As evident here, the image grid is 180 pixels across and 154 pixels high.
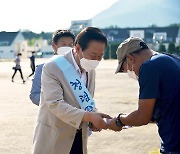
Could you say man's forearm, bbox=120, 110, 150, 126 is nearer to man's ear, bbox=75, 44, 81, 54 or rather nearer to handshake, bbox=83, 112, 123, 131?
handshake, bbox=83, 112, 123, 131

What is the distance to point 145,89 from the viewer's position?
2627 millimetres

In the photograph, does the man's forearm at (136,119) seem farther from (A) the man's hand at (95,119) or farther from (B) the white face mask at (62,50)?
(B) the white face mask at (62,50)

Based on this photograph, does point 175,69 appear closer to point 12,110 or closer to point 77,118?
point 77,118

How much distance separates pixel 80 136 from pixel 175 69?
1093 millimetres

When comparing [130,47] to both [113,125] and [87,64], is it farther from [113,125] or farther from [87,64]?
[113,125]

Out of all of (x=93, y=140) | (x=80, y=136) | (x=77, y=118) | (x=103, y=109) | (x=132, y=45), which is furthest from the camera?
(x=103, y=109)

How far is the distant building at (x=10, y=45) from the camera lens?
99375 mm

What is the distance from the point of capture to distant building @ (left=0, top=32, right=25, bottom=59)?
99.4 metres

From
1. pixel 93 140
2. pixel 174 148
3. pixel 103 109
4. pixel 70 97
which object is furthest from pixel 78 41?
pixel 103 109

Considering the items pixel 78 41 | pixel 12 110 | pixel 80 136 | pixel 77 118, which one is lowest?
pixel 12 110

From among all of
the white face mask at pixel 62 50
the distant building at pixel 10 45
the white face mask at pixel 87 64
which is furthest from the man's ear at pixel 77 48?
the distant building at pixel 10 45

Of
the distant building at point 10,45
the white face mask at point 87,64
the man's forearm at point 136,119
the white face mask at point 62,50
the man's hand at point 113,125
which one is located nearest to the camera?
the man's forearm at point 136,119

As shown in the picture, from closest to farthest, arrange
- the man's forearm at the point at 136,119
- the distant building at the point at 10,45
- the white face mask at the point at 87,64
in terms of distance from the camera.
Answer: the man's forearm at the point at 136,119, the white face mask at the point at 87,64, the distant building at the point at 10,45

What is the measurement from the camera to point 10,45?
332 feet
